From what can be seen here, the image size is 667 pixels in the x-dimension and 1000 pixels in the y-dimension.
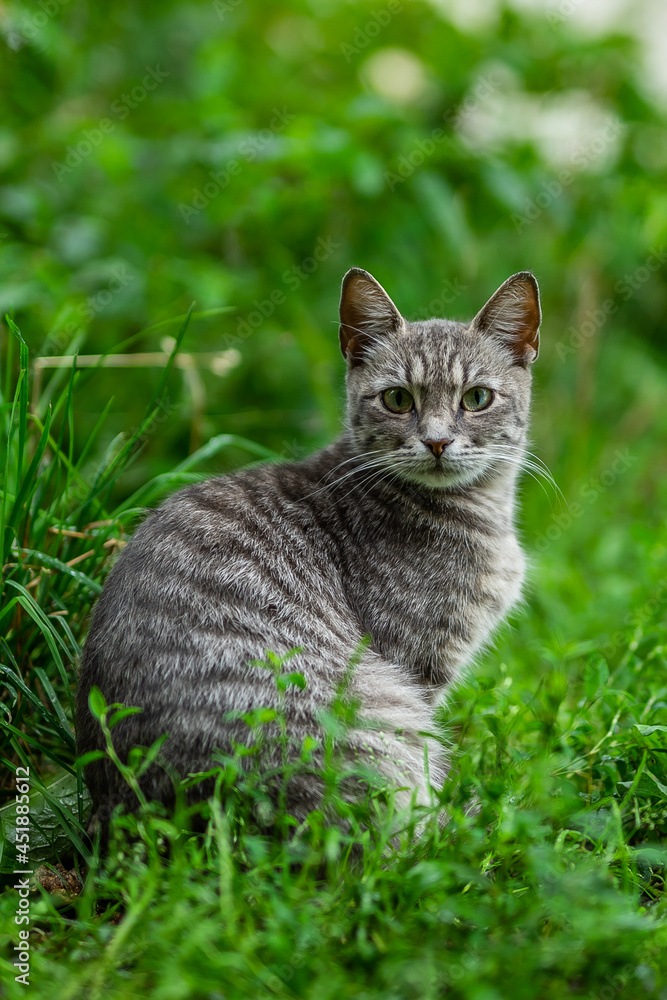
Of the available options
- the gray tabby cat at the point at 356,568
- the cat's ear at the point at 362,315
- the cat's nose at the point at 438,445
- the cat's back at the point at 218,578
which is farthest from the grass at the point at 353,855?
the cat's nose at the point at 438,445

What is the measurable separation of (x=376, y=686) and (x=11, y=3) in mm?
3885

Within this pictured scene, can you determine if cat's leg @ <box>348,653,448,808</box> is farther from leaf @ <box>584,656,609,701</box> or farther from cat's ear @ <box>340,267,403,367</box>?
cat's ear @ <box>340,267,403,367</box>

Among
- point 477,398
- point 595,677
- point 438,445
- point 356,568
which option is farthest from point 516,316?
point 595,677

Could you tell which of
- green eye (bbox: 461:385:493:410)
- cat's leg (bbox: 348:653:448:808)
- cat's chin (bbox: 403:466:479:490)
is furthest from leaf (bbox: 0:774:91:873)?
green eye (bbox: 461:385:493:410)

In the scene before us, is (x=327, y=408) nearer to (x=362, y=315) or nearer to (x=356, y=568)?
(x=362, y=315)

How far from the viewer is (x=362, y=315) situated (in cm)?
300

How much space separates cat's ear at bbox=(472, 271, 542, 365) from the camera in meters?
2.88

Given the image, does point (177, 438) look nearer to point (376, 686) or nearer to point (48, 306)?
point (48, 306)

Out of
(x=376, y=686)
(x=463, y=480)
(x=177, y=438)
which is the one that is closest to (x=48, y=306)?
(x=177, y=438)

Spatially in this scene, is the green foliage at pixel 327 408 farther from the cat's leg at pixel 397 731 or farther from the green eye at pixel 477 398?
the green eye at pixel 477 398

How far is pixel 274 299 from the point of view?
494 cm

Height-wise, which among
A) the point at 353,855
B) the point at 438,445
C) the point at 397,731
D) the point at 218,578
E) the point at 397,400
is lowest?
the point at 353,855

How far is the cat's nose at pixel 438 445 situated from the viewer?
266 cm

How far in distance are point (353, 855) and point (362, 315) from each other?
1.83 m
